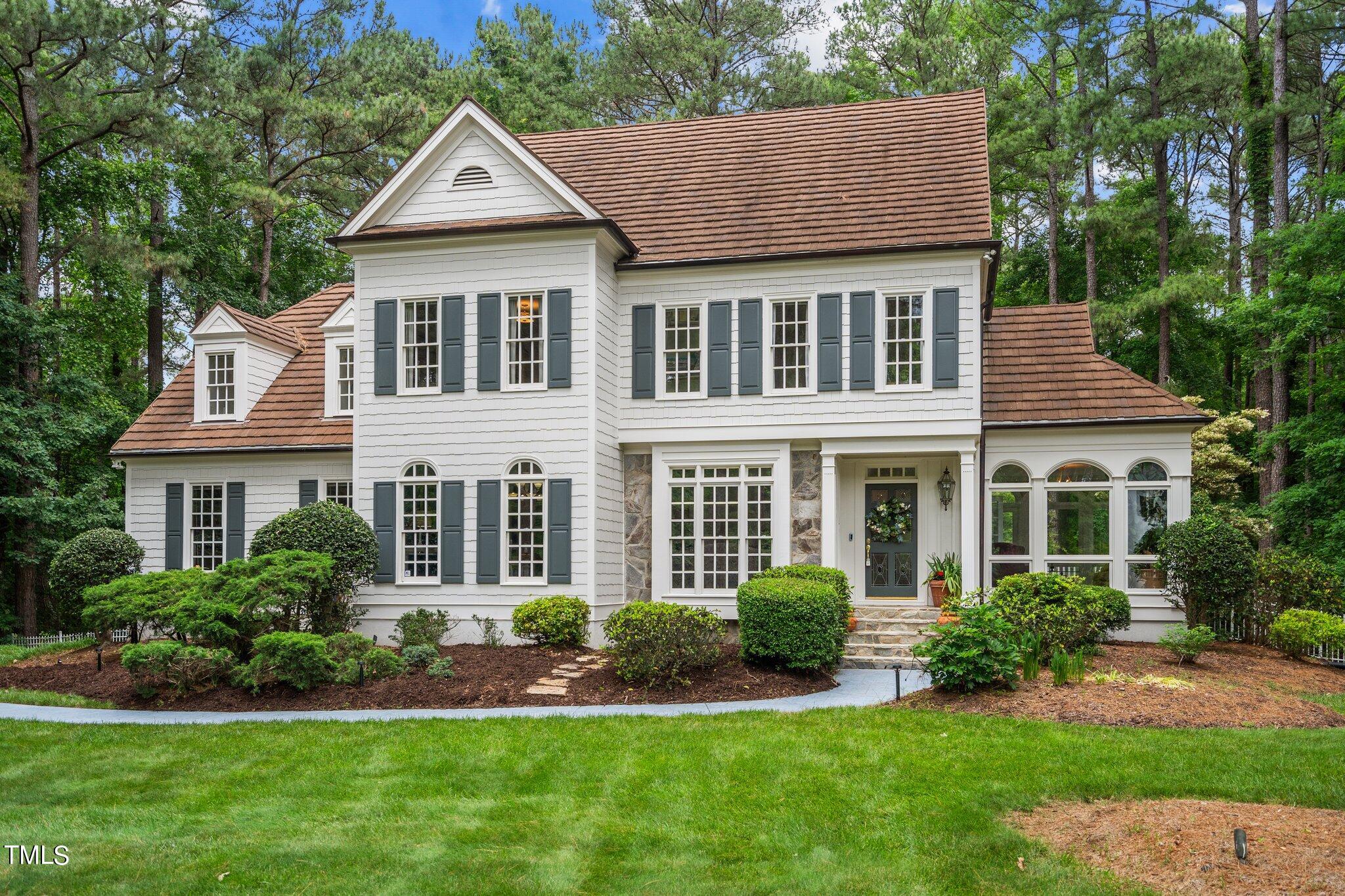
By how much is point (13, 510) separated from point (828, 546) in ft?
53.1

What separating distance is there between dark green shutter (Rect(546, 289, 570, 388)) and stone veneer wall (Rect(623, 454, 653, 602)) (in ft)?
6.30

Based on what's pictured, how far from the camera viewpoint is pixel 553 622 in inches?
557

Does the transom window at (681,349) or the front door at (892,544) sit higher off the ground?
the transom window at (681,349)

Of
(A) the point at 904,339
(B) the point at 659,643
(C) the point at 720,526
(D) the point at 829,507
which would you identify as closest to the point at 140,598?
(B) the point at 659,643

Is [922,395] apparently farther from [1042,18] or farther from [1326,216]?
[1042,18]

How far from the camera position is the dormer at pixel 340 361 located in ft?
59.3

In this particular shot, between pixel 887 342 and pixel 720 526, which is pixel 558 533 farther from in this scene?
pixel 887 342

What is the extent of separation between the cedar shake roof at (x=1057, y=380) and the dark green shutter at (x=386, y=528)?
9.30 m

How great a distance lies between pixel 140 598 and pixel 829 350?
32.4 feet

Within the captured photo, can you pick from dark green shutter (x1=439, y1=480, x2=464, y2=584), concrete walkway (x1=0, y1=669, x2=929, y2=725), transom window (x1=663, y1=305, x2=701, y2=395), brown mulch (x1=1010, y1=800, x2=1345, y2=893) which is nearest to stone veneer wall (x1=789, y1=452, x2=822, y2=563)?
transom window (x1=663, y1=305, x2=701, y2=395)

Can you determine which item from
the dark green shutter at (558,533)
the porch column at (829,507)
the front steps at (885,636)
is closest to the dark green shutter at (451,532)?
the dark green shutter at (558,533)

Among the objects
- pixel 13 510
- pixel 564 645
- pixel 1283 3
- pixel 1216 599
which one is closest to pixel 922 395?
pixel 1216 599

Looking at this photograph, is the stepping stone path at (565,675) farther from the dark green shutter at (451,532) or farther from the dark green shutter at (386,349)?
the dark green shutter at (386,349)

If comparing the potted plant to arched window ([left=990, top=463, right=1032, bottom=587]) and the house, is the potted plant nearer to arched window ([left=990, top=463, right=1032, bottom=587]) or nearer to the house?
the house
